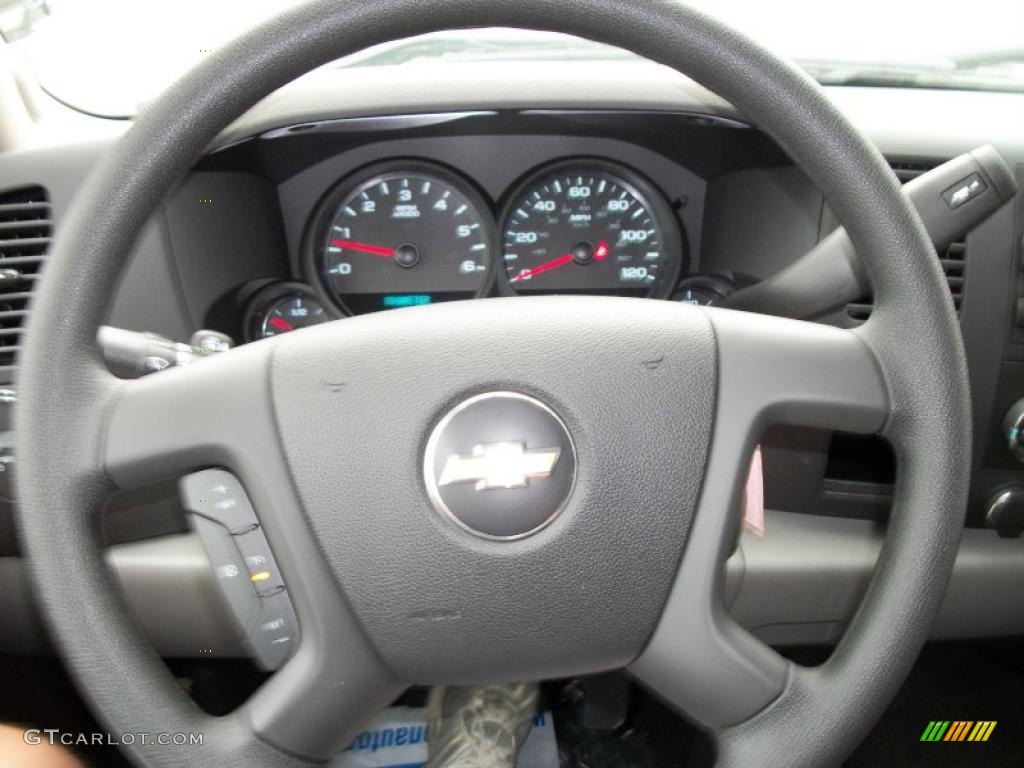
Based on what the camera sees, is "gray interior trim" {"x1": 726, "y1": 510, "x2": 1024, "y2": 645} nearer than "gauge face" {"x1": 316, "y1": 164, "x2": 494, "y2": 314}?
Yes

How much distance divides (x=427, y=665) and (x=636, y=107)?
89cm

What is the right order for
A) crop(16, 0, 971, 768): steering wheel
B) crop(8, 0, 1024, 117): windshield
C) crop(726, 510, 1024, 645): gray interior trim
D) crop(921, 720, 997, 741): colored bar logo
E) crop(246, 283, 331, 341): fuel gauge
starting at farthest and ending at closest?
crop(921, 720, 997, 741): colored bar logo, crop(246, 283, 331, 341): fuel gauge, crop(8, 0, 1024, 117): windshield, crop(726, 510, 1024, 645): gray interior trim, crop(16, 0, 971, 768): steering wheel

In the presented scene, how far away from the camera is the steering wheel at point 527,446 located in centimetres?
73

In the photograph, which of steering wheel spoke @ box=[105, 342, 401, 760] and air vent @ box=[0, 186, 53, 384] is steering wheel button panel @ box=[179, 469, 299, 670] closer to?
steering wheel spoke @ box=[105, 342, 401, 760]

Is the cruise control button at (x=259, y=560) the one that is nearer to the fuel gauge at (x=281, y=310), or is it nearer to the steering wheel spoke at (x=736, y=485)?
the steering wheel spoke at (x=736, y=485)

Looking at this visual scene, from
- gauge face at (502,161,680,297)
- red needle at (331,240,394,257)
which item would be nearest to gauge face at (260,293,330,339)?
red needle at (331,240,394,257)

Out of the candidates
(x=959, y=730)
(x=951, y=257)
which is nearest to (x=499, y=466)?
(x=951, y=257)

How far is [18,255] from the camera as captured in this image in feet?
4.34

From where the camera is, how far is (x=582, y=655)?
77 centimetres

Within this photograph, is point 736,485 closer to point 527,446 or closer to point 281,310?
point 527,446

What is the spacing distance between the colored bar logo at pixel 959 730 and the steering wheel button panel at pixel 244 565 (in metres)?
1.39

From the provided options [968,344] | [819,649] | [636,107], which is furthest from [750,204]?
[819,649]

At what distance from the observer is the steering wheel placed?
73 centimetres

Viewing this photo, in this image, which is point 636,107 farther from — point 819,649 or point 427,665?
point 819,649
